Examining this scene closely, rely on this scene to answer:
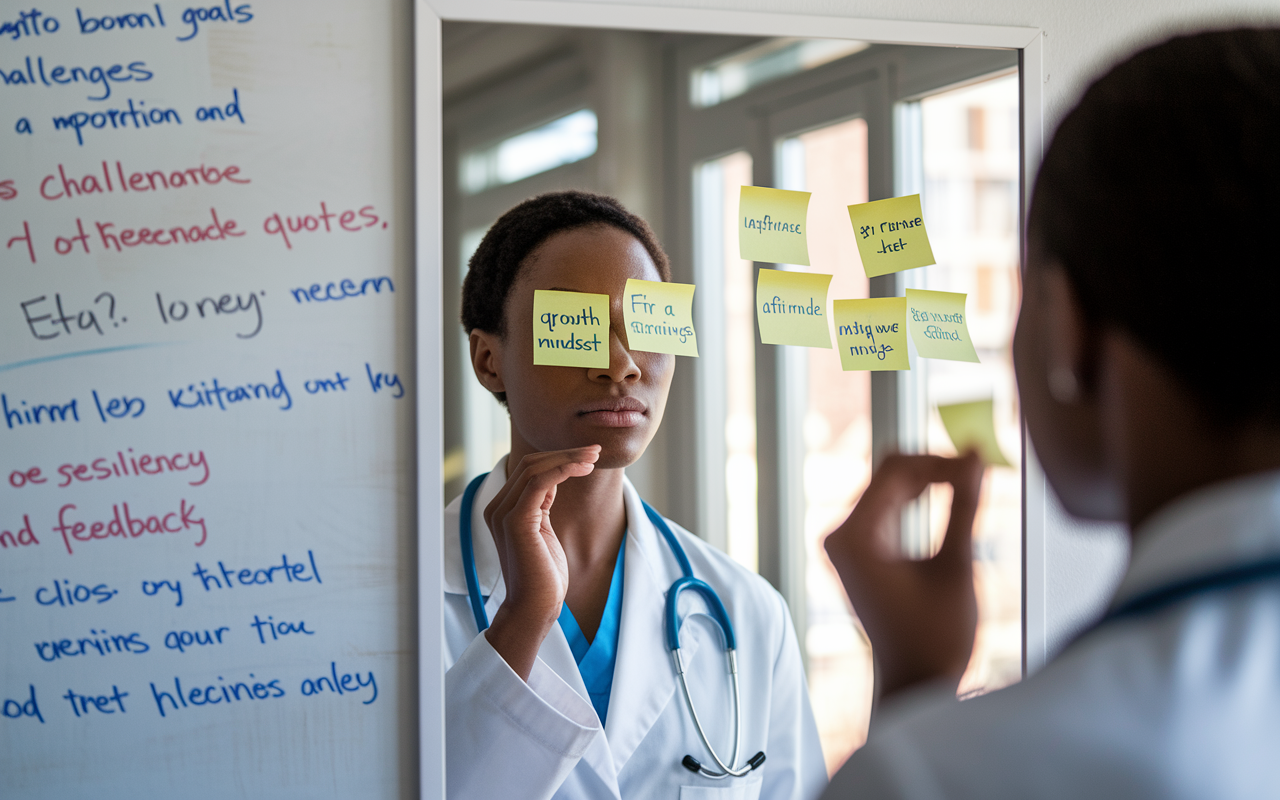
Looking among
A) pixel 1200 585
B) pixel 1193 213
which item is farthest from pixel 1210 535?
pixel 1193 213

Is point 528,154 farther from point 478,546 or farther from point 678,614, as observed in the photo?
point 678,614

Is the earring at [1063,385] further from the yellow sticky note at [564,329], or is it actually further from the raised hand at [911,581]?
the yellow sticky note at [564,329]

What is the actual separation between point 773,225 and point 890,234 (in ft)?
0.57

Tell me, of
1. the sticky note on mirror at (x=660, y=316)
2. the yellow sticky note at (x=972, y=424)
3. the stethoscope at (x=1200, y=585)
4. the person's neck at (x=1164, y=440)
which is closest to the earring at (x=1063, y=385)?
the person's neck at (x=1164, y=440)

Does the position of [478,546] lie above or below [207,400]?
below

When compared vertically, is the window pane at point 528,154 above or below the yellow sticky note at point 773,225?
above

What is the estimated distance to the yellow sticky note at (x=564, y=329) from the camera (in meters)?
1.14

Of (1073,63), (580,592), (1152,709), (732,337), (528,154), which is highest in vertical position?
(1073,63)

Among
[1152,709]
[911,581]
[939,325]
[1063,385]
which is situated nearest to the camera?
[1152,709]

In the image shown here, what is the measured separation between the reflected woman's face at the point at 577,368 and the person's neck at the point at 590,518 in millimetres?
31

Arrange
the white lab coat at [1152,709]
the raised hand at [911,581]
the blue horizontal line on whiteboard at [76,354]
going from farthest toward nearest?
1. the blue horizontal line on whiteboard at [76,354]
2. the raised hand at [911,581]
3. the white lab coat at [1152,709]

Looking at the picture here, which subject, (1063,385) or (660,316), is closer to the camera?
(1063,385)

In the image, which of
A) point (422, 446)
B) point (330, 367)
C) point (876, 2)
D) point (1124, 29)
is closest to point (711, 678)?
point (422, 446)

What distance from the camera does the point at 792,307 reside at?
123 centimetres
